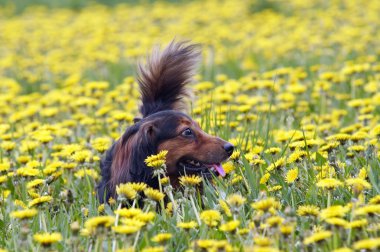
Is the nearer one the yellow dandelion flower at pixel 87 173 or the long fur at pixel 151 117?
the long fur at pixel 151 117

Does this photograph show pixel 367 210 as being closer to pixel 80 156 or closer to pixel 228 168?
pixel 228 168

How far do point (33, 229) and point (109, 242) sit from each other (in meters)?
0.81

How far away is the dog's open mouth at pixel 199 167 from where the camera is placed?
446 cm

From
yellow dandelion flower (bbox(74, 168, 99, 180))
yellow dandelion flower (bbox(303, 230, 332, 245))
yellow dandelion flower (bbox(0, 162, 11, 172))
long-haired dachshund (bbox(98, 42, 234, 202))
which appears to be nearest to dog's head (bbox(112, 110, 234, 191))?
long-haired dachshund (bbox(98, 42, 234, 202))

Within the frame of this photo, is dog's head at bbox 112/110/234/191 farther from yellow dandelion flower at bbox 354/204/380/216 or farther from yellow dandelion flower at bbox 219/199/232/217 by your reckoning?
yellow dandelion flower at bbox 354/204/380/216

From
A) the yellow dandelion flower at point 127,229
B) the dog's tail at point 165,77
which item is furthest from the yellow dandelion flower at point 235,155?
the yellow dandelion flower at point 127,229

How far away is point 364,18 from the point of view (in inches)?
420

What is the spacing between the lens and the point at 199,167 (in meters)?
4.55

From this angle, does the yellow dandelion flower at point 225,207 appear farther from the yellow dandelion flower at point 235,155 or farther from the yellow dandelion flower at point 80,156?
the yellow dandelion flower at point 80,156

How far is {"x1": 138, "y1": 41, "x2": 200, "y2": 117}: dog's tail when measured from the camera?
16.8 ft

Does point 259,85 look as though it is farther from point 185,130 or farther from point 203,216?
point 203,216

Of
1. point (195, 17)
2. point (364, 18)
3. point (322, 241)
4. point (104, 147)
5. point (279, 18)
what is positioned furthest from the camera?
point (195, 17)

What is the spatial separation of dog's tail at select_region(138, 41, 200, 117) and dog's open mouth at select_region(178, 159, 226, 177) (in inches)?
25.2

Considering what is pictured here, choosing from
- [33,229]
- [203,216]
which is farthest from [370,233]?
[33,229]
